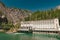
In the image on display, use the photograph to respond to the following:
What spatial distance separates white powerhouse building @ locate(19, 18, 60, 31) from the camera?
222ft

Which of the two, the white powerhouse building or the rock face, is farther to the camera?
the rock face

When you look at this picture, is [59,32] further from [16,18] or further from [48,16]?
[16,18]

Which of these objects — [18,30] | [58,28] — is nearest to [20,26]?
[18,30]

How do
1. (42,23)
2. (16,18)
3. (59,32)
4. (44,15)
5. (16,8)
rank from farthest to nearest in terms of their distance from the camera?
(16,8) → (16,18) → (44,15) → (42,23) → (59,32)

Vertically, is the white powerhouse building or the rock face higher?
the rock face

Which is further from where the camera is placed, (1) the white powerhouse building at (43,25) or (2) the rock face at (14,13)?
(2) the rock face at (14,13)

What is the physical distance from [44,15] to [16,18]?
4095cm

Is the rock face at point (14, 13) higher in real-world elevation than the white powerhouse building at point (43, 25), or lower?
higher

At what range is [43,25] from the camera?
245 ft

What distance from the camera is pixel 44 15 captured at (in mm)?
91438

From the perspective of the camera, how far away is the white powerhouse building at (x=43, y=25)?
2670 inches

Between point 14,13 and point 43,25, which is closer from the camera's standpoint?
point 43,25

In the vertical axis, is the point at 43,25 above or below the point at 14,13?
below

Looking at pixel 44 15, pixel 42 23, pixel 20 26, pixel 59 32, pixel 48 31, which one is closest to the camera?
pixel 59 32
